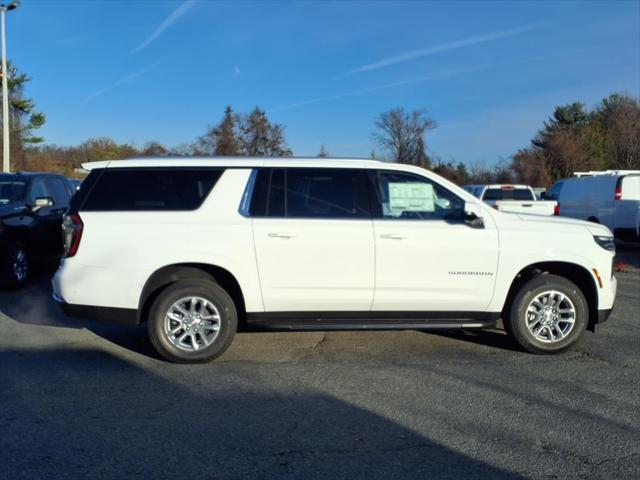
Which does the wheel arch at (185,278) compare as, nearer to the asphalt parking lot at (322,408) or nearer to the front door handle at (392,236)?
the asphalt parking lot at (322,408)

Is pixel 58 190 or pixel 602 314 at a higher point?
pixel 58 190

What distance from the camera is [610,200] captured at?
15.1m

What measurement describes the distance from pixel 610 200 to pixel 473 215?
1132cm

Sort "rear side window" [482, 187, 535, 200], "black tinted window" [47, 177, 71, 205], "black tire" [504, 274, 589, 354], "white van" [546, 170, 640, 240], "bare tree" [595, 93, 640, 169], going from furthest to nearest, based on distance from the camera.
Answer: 1. "bare tree" [595, 93, 640, 169]
2. "rear side window" [482, 187, 535, 200]
3. "white van" [546, 170, 640, 240]
4. "black tinted window" [47, 177, 71, 205]
5. "black tire" [504, 274, 589, 354]

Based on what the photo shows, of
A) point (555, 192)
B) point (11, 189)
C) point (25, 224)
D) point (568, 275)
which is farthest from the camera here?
point (555, 192)

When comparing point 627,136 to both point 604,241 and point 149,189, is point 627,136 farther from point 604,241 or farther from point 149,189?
point 149,189

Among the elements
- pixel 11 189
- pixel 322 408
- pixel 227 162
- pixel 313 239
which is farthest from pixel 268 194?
pixel 11 189

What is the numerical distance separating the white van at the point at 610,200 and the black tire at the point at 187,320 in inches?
472

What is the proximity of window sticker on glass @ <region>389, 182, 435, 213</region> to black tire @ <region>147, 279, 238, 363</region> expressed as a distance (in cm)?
186

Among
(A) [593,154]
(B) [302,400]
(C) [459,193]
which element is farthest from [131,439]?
(A) [593,154]

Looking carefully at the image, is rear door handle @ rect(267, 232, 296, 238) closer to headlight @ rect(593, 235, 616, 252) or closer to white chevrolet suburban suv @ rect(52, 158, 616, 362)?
white chevrolet suburban suv @ rect(52, 158, 616, 362)

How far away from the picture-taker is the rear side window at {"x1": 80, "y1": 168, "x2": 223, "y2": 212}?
217 inches

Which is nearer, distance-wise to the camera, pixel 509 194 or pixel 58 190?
pixel 58 190

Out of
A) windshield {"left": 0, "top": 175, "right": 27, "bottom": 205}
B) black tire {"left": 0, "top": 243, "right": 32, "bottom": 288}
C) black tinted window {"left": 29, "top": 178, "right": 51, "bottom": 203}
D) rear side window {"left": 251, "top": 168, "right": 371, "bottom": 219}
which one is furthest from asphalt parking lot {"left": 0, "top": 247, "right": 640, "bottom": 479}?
black tinted window {"left": 29, "top": 178, "right": 51, "bottom": 203}
